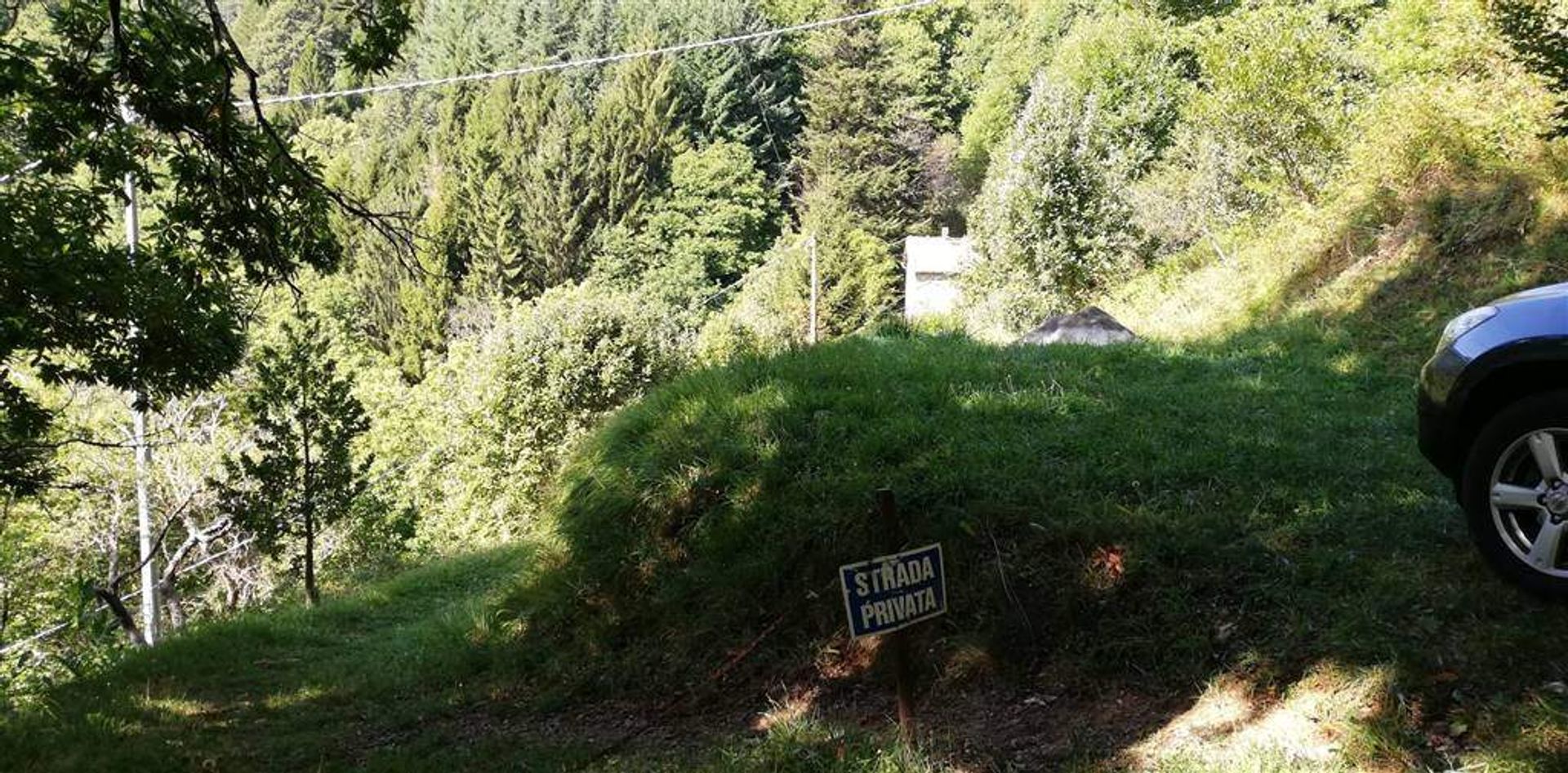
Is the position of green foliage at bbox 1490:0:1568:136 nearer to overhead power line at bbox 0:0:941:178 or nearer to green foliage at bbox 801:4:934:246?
overhead power line at bbox 0:0:941:178

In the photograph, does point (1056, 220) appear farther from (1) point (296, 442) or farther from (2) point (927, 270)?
(2) point (927, 270)

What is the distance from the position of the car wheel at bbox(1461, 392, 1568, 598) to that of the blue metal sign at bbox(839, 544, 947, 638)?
1909 millimetres

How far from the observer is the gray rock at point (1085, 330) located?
38.5 ft

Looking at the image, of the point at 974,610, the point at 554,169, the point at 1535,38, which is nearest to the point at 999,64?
the point at 554,169

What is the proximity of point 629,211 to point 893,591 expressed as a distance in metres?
48.2

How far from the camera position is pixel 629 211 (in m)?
49.7

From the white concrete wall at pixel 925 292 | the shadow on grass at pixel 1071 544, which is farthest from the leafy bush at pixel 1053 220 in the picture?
the shadow on grass at pixel 1071 544

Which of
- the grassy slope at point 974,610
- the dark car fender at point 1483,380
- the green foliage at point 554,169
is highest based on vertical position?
the green foliage at point 554,169

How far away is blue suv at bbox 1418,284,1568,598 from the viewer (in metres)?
3.19

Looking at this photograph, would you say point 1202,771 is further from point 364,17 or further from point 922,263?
point 922,263

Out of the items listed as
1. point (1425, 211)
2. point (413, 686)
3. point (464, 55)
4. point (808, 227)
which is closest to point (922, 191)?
point (808, 227)

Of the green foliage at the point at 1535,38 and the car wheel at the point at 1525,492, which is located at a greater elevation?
the green foliage at the point at 1535,38

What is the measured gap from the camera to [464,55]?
194 feet

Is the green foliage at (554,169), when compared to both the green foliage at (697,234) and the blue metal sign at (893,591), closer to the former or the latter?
the green foliage at (697,234)
